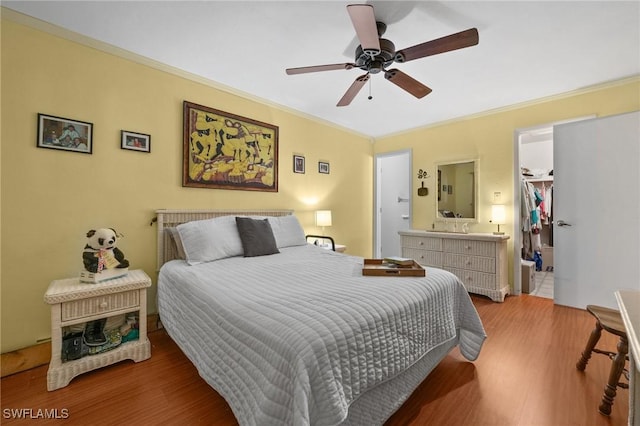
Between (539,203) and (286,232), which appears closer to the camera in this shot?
(286,232)

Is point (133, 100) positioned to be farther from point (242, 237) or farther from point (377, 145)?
point (377, 145)

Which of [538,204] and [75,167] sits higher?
[75,167]

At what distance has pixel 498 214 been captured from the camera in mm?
3607

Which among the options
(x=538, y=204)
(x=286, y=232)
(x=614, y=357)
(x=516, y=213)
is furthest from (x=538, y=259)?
(x=286, y=232)

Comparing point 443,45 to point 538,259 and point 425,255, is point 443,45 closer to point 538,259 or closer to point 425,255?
point 425,255

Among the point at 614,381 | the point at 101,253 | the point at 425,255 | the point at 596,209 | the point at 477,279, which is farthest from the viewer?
the point at 425,255

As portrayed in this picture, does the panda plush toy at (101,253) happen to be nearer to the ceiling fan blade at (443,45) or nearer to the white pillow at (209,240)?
the white pillow at (209,240)

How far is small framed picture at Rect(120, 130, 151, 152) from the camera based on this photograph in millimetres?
2412

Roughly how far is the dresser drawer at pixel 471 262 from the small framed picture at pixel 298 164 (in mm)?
2369

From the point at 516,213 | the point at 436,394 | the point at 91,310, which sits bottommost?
the point at 436,394

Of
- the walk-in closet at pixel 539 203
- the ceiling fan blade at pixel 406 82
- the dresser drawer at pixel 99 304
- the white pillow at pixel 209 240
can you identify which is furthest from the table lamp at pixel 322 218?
the walk-in closet at pixel 539 203

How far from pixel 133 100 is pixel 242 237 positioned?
1596 millimetres

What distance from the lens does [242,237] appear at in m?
2.59

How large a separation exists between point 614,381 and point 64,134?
4.02m
